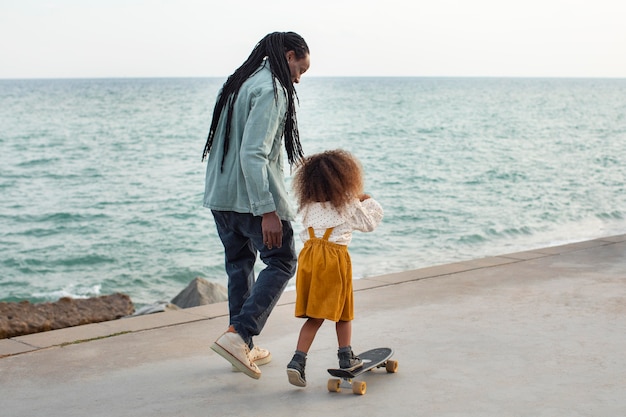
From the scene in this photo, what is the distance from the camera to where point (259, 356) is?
471cm

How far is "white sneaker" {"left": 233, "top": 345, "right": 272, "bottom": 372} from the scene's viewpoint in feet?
15.4

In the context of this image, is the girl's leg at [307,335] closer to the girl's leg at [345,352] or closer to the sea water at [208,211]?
the girl's leg at [345,352]

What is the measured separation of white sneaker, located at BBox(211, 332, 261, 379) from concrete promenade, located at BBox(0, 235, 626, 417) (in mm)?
114

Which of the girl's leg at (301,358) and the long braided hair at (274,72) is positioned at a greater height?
the long braided hair at (274,72)

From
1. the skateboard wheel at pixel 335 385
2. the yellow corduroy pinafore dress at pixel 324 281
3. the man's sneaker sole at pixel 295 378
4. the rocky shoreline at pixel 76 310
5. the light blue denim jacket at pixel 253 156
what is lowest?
the rocky shoreline at pixel 76 310

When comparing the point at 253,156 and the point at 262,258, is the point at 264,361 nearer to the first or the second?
the point at 262,258

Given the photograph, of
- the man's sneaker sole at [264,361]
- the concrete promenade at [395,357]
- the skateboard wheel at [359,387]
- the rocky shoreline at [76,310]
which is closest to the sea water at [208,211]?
the rocky shoreline at [76,310]

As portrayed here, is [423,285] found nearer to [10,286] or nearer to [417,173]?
[10,286]

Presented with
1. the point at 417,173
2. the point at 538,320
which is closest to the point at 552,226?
the point at 417,173

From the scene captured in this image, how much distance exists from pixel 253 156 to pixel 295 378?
1.09 metres

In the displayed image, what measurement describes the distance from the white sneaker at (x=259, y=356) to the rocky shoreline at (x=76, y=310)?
2.12 metres

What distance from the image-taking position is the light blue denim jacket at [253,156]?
4168mm

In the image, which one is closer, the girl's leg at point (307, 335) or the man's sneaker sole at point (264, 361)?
the girl's leg at point (307, 335)

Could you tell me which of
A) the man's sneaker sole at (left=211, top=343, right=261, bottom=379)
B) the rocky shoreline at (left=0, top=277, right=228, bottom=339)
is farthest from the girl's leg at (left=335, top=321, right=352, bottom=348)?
the rocky shoreline at (left=0, top=277, right=228, bottom=339)
